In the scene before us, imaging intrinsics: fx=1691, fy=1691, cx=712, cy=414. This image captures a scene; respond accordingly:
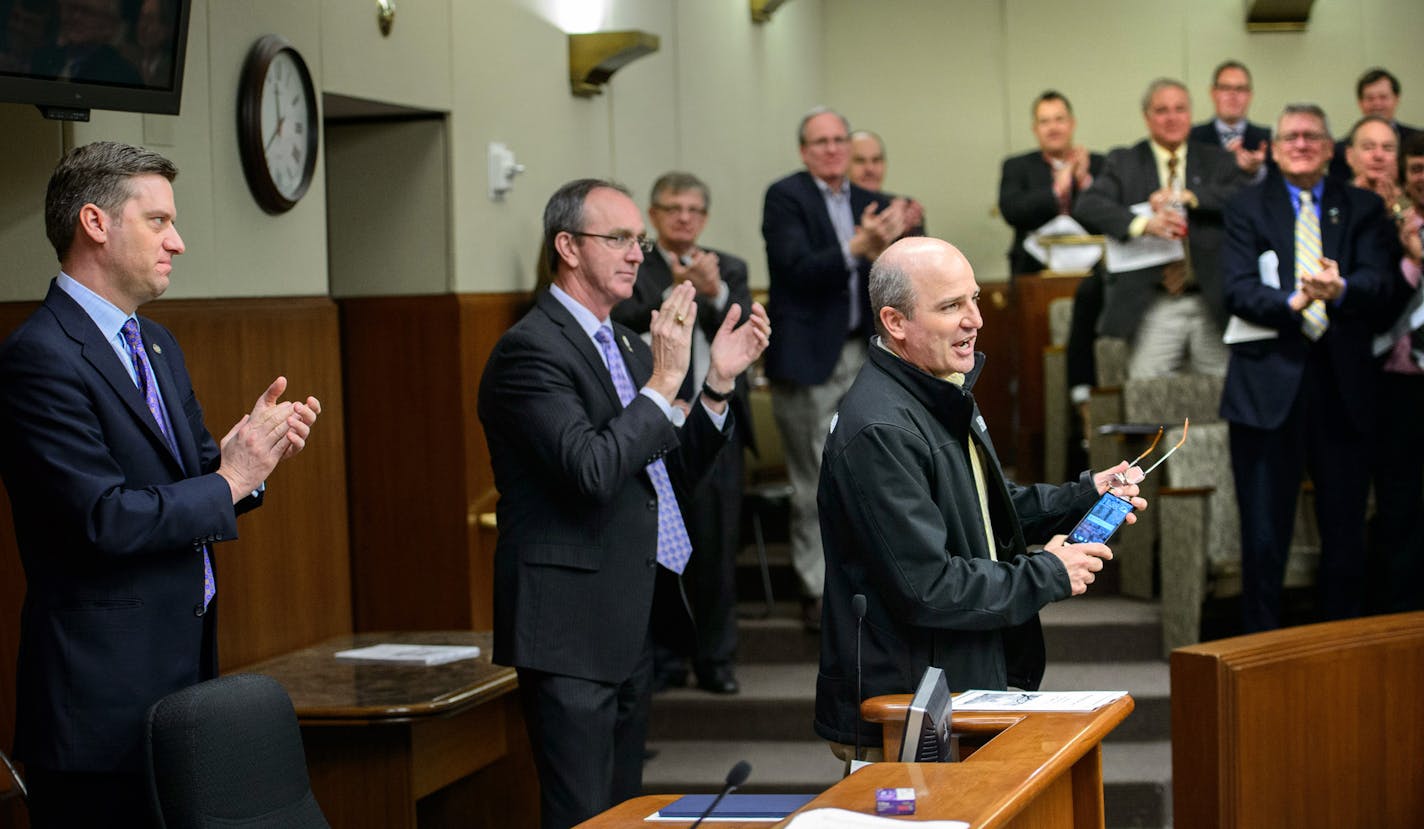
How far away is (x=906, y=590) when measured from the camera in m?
2.69

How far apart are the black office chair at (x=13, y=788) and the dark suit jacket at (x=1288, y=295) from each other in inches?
139

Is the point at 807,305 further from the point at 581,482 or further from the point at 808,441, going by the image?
the point at 581,482

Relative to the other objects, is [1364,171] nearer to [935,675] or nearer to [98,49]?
[935,675]

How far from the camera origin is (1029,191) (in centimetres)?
746

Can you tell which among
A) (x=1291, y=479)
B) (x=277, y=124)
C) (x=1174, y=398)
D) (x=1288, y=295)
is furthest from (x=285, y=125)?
(x=1174, y=398)

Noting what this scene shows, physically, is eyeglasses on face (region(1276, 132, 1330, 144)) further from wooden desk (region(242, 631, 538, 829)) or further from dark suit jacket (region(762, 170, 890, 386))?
wooden desk (region(242, 631, 538, 829))

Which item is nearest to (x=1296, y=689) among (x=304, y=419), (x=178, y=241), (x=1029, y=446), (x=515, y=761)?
(x=515, y=761)

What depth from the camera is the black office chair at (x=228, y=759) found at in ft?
7.73

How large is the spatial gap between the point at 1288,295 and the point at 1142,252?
112cm

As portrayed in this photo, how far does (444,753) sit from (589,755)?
59 centimetres

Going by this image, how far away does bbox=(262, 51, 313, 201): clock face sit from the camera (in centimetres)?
401

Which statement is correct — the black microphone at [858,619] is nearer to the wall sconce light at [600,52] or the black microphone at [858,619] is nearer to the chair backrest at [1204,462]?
the chair backrest at [1204,462]

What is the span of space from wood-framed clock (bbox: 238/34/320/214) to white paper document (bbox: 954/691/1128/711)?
214cm

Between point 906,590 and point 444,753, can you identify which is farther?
point 444,753
